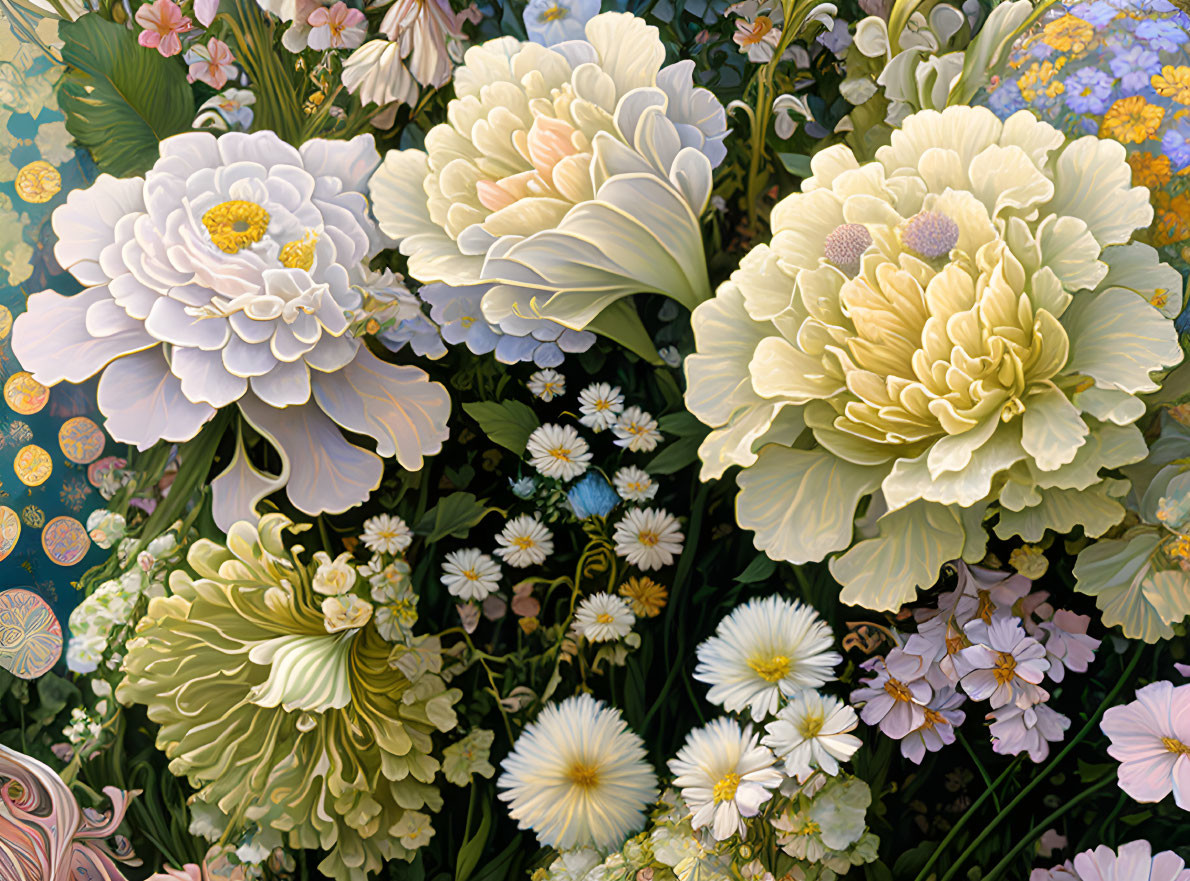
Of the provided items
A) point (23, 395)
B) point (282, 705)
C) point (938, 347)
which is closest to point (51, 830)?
point (282, 705)

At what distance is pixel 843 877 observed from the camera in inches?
27.6

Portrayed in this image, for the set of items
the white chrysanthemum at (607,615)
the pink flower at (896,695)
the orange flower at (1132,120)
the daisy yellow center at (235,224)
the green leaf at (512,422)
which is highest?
the orange flower at (1132,120)

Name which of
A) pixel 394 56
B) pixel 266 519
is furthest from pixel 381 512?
pixel 394 56

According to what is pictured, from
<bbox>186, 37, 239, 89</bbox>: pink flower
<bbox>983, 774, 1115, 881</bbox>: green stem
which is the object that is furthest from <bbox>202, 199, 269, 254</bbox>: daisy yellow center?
<bbox>983, 774, 1115, 881</bbox>: green stem

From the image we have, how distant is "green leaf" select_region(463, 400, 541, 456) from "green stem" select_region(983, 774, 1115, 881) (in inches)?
19.6

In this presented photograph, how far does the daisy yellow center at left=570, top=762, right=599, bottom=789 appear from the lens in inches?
28.0

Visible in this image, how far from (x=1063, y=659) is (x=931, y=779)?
14cm

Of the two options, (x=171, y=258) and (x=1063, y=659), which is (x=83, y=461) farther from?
(x=1063, y=659)

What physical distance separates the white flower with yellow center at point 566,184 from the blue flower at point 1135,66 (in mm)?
289

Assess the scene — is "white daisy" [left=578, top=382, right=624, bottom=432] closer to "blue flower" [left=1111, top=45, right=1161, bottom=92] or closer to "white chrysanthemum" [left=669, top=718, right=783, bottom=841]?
"white chrysanthemum" [left=669, top=718, right=783, bottom=841]

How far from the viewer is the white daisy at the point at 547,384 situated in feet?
2.28

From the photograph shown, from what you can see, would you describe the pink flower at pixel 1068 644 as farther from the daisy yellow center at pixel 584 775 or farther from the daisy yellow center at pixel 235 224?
the daisy yellow center at pixel 235 224

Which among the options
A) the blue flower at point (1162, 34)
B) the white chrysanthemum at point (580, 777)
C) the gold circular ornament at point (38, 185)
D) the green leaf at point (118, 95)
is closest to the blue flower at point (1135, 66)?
the blue flower at point (1162, 34)

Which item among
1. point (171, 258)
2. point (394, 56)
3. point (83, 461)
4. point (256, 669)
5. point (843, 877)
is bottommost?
point (843, 877)
